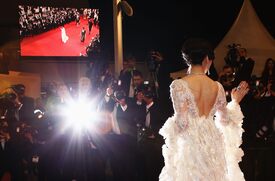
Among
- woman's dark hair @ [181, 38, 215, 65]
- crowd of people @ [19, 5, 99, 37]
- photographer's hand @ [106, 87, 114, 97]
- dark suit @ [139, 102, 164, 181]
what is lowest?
dark suit @ [139, 102, 164, 181]

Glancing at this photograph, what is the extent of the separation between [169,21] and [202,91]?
5.23 metres

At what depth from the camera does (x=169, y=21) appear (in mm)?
8445

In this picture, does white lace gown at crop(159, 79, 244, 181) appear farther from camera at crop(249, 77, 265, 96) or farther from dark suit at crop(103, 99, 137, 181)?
camera at crop(249, 77, 265, 96)

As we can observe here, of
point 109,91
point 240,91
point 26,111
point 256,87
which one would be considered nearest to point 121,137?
point 109,91

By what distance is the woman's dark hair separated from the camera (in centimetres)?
335

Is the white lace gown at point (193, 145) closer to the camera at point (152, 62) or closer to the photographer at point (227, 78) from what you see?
the photographer at point (227, 78)

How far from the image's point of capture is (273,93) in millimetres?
6348

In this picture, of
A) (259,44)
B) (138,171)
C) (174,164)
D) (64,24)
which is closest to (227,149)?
(174,164)

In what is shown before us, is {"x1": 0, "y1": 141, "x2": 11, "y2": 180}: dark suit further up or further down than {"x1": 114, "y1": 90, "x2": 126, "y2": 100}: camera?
further down

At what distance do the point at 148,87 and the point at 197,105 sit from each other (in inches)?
102

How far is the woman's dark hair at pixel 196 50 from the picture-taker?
3.35 meters

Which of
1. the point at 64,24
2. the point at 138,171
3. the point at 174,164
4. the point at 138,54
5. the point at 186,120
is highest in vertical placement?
the point at 64,24

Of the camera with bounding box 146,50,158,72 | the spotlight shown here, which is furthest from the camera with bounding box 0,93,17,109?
the camera with bounding box 146,50,158,72

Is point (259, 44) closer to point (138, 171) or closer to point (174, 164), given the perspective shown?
point (138, 171)
